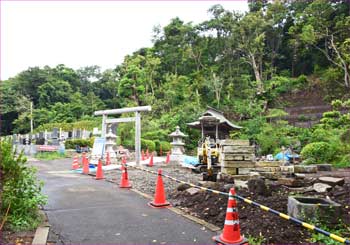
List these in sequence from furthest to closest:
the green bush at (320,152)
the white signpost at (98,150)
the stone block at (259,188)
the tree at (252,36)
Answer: the tree at (252,36) → the white signpost at (98,150) → the green bush at (320,152) → the stone block at (259,188)

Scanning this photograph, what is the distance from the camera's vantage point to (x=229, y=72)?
3775cm

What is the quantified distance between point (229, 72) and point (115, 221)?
3381 cm

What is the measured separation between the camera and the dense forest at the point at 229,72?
3167 cm

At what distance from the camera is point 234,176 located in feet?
28.0

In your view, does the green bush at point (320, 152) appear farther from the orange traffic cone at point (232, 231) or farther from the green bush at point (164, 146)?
the green bush at point (164, 146)

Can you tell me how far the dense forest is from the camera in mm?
31672

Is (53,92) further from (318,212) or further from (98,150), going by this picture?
(318,212)

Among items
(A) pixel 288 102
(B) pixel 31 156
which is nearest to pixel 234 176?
(B) pixel 31 156

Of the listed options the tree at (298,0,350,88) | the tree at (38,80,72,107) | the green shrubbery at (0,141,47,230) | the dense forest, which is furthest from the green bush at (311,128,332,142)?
the tree at (38,80,72,107)

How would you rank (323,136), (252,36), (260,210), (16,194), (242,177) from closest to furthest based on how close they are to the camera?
(16,194) < (260,210) < (242,177) < (323,136) < (252,36)

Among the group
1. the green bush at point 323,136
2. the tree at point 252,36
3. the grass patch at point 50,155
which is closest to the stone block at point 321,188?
the green bush at point 323,136

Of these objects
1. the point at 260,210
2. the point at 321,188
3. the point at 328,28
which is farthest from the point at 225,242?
the point at 328,28

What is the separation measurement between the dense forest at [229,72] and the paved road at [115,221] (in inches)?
789

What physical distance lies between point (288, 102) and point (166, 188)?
97.4ft
